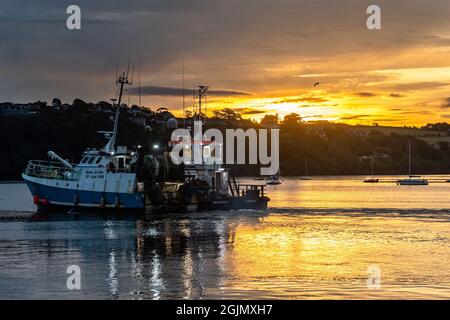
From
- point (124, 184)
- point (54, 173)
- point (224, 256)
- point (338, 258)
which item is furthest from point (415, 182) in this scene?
point (224, 256)

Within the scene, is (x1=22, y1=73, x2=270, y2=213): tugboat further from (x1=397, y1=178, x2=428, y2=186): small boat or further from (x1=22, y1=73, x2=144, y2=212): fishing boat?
(x1=397, y1=178, x2=428, y2=186): small boat

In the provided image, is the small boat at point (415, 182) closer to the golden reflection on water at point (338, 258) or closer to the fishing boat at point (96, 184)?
the golden reflection on water at point (338, 258)

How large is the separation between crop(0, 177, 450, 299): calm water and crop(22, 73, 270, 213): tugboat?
1355mm

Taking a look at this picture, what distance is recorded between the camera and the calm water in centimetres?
2462

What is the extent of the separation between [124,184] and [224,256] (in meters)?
21.3

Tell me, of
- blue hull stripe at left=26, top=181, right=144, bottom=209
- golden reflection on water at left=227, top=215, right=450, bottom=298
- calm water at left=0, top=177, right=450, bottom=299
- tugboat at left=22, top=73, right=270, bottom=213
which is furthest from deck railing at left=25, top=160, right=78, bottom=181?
golden reflection on water at left=227, top=215, right=450, bottom=298

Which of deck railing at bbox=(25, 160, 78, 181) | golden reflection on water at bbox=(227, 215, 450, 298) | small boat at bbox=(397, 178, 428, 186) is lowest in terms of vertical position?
golden reflection on water at bbox=(227, 215, 450, 298)

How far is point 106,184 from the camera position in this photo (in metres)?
53.8

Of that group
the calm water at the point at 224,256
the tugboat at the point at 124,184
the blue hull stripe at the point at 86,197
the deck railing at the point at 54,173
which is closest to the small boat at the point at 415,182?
the tugboat at the point at 124,184

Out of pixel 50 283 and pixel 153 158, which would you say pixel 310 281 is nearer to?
pixel 50 283

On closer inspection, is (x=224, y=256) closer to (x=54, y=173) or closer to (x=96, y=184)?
(x=96, y=184)

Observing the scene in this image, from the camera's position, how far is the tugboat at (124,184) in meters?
53.5
